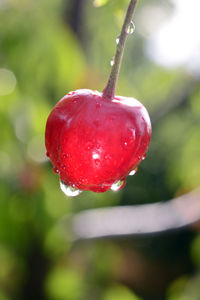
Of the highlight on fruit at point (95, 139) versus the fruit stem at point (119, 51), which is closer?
the fruit stem at point (119, 51)

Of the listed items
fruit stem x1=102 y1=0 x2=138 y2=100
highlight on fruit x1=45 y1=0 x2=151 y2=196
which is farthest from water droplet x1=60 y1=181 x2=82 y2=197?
fruit stem x1=102 y1=0 x2=138 y2=100

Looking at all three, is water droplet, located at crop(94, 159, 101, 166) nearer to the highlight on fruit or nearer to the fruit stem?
the highlight on fruit

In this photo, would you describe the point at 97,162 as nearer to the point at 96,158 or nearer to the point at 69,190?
the point at 96,158

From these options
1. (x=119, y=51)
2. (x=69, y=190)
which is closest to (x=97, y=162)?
(x=69, y=190)

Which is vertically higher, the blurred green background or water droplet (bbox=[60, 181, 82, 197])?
water droplet (bbox=[60, 181, 82, 197])

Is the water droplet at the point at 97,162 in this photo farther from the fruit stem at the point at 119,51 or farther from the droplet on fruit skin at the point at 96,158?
the fruit stem at the point at 119,51

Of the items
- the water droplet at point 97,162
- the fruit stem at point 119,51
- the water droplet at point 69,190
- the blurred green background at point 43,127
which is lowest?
the blurred green background at point 43,127

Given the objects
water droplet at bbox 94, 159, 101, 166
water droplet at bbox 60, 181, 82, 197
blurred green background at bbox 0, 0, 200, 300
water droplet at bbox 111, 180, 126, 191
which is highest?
water droplet at bbox 94, 159, 101, 166

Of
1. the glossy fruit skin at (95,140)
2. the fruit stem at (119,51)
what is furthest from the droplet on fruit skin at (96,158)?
the fruit stem at (119,51)
